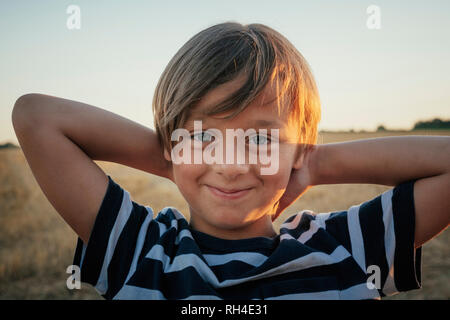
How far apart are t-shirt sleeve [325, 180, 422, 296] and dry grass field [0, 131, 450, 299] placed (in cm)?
61

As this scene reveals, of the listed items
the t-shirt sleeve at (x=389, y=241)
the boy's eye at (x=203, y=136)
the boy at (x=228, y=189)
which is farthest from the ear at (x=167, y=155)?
the t-shirt sleeve at (x=389, y=241)

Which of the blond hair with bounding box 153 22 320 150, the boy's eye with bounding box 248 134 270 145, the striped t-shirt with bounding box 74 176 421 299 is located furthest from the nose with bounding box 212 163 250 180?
the striped t-shirt with bounding box 74 176 421 299

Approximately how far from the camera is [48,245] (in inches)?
178

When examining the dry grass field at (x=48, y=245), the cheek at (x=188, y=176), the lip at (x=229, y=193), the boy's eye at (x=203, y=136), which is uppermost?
the boy's eye at (x=203, y=136)

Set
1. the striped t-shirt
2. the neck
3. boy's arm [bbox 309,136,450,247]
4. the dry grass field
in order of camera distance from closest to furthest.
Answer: the striped t-shirt < boy's arm [bbox 309,136,450,247] < the neck < the dry grass field

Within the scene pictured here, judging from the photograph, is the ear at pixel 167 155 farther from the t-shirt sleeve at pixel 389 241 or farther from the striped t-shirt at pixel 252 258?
the t-shirt sleeve at pixel 389 241

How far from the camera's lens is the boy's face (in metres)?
1.42

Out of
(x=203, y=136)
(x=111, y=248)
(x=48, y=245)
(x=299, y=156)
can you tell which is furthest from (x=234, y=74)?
(x=48, y=245)

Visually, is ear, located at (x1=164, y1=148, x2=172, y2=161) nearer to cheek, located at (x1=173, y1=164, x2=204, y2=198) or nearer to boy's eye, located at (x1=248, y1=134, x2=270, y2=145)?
cheek, located at (x1=173, y1=164, x2=204, y2=198)

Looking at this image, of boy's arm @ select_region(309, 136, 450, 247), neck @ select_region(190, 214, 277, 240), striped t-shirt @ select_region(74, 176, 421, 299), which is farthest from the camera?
neck @ select_region(190, 214, 277, 240)

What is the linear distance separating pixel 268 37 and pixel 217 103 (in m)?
0.45

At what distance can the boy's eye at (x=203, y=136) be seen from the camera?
1.44m

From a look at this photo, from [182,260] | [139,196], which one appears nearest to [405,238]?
[182,260]

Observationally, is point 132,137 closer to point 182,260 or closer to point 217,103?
point 217,103
